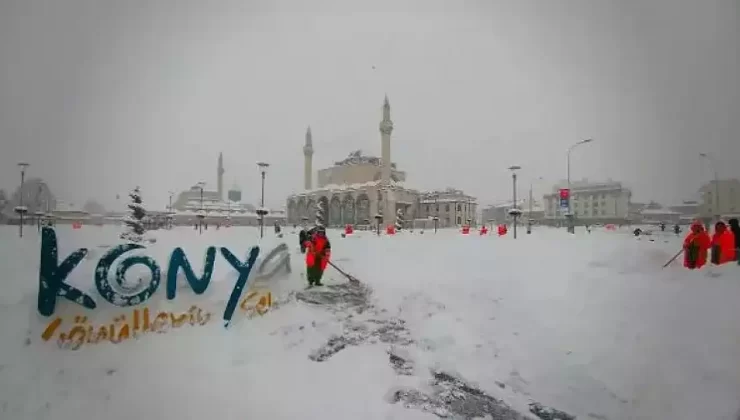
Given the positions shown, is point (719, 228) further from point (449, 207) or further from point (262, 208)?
point (262, 208)

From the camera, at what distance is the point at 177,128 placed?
90.4 inches

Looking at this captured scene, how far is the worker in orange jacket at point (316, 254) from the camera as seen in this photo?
2.20 meters

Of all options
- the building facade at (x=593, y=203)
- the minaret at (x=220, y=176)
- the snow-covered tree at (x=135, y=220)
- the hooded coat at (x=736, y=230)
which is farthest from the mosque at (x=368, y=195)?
the hooded coat at (x=736, y=230)

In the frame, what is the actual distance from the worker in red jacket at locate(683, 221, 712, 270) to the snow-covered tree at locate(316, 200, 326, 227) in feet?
7.52

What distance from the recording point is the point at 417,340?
219 centimetres

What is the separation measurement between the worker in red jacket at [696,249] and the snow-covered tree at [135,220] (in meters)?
3.27

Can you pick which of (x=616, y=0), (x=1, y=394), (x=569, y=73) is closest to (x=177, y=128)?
(x=1, y=394)

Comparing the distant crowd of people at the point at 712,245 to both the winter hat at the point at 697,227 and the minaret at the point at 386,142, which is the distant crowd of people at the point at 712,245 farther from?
the minaret at the point at 386,142

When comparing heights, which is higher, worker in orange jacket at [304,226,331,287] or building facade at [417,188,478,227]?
building facade at [417,188,478,227]

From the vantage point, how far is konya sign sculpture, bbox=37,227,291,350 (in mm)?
1965

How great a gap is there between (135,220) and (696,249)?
11.1 ft

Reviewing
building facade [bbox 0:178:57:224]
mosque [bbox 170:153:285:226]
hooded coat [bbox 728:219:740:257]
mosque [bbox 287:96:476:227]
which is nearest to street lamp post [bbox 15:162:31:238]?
building facade [bbox 0:178:57:224]

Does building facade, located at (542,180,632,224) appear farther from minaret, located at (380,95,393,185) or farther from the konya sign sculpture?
the konya sign sculpture

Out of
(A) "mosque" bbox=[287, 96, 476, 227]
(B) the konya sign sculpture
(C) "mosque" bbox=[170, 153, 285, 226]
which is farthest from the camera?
(A) "mosque" bbox=[287, 96, 476, 227]
